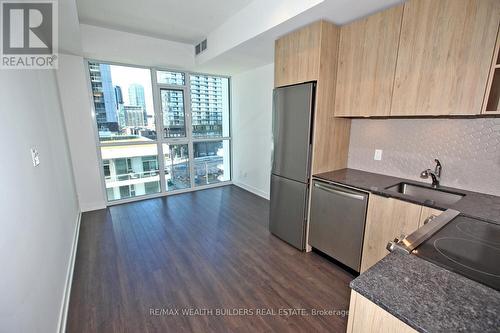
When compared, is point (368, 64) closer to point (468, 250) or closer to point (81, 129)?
point (468, 250)

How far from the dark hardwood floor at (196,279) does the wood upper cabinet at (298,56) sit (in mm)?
1999

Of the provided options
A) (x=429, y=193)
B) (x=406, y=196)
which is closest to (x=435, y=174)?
(x=429, y=193)

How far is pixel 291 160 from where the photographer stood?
8.41 ft

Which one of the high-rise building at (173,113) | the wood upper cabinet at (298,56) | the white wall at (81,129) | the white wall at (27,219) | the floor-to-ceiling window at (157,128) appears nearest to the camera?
the white wall at (27,219)

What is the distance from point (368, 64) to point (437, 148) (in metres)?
1.01

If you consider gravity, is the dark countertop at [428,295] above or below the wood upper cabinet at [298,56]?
below

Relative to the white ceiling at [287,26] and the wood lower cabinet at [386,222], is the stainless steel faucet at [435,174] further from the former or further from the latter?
the white ceiling at [287,26]

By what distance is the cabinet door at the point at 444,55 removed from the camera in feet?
4.95

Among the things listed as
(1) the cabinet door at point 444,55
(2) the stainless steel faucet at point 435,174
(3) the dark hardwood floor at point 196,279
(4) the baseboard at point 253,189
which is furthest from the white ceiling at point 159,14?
(4) the baseboard at point 253,189

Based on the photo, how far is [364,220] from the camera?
6.61ft

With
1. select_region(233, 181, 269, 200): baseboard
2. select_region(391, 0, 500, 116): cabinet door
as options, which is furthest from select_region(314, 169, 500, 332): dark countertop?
select_region(233, 181, 269, 200): baseboard

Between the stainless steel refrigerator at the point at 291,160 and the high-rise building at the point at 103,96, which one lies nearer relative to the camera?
the stainless steel refrigerator at the point at 291,160

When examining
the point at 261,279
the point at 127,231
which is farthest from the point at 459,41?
the point at 127,231

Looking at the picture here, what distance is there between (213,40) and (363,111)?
2536 millimetres
